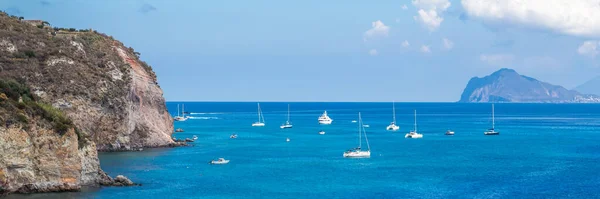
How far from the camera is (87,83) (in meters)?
78.2

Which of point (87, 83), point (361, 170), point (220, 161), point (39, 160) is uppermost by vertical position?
point (87, 83)

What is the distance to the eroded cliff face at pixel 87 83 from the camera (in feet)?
245

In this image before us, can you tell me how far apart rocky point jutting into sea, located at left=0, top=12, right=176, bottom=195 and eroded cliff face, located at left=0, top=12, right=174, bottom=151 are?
0.33 ft

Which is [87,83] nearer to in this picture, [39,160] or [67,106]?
[67,106]

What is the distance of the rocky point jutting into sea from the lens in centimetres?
4616

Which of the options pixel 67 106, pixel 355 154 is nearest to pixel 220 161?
pixel 355 154

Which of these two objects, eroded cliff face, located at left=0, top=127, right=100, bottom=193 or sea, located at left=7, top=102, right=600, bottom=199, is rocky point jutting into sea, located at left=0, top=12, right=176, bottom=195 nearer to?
eroded cliff face, located at left=0, top=127, right=100, bottom=193

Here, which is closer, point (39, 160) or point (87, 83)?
point (39, 160)

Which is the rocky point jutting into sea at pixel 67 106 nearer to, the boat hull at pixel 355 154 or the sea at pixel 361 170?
the sea at pixel 361 170

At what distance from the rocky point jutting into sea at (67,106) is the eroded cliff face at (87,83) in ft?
0.33

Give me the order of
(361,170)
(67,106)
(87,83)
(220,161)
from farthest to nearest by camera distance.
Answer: (87,83) < (67,106) < (220,161) < (361,170)

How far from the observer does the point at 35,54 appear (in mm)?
77812

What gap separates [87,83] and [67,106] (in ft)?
15.6

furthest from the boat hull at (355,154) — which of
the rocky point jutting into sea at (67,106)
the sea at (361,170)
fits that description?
the rocky point jutting into sea at (67,106)
